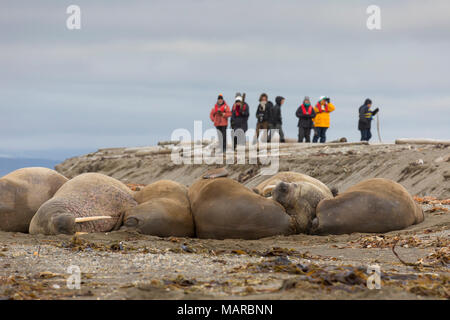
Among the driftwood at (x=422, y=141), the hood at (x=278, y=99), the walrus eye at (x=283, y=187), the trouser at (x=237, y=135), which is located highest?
the hood at (x=278, y=99)

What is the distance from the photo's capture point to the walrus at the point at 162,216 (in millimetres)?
10273

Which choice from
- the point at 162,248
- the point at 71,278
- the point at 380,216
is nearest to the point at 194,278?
the point at 71,278

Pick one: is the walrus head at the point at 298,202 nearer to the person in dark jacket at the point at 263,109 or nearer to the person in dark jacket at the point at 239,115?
the person in dark jacket at the point at 239,115

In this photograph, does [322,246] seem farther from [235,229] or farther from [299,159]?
[299,159]

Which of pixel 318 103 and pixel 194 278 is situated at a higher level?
pixel 318 103

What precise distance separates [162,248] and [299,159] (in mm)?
13652

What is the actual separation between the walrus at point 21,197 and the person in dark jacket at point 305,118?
52.1 feet

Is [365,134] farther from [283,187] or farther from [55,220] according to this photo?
[55,220]

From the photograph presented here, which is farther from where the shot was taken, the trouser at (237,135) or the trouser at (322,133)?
the trouser at (322,133)

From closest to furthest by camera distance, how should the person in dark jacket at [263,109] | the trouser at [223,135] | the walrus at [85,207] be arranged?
the walrus at [85,207], the trouser at [223,135], the person in dark jacket at [263,109]

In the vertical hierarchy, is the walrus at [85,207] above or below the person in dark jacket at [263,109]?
below

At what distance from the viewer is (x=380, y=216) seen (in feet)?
35.2

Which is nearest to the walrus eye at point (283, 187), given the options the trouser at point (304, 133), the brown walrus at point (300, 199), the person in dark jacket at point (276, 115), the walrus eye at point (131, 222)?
the brown walrus at point (300, 199)

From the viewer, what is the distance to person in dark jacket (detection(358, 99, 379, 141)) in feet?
86.8
